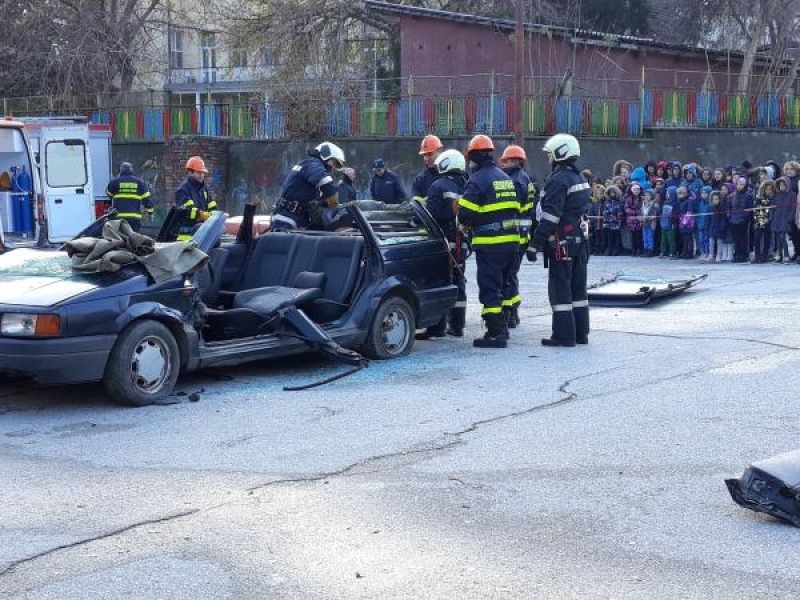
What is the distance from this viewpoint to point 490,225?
10.9 meters

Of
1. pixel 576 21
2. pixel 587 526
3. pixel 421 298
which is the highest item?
pixel 576 21

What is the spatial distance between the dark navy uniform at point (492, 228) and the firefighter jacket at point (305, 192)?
4.30ft

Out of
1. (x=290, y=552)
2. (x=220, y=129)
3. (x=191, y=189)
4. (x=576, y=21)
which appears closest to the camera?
A: (x=290, y=552)

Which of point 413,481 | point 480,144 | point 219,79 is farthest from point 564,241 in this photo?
point 219,79

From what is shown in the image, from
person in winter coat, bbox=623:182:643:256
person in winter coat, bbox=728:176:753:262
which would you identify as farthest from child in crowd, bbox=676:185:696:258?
person in winter coat, bbox=623:182:643:256

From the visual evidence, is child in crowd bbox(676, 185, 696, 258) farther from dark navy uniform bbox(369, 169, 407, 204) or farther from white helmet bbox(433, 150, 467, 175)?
white helmet bbox(433, 150, 467, 175)

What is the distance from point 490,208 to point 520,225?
2.33 feet

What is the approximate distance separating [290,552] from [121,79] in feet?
107

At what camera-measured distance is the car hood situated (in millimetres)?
8055

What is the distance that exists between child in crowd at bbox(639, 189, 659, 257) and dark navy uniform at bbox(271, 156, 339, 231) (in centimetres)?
1104

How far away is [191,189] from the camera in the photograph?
14.3 meters

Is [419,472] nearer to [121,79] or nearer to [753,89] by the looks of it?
[753,89]

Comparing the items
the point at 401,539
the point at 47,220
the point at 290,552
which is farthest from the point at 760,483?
the point at 47,220

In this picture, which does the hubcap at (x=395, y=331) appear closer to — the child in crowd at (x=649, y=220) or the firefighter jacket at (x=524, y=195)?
the firefighter jacket at (x=524, y=195)
